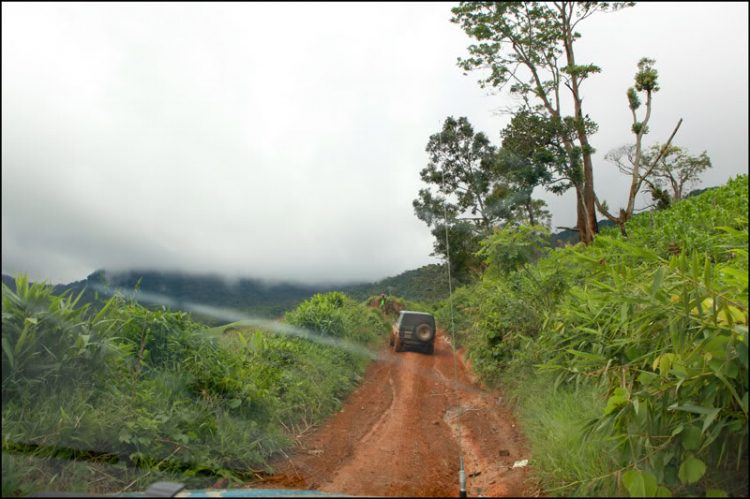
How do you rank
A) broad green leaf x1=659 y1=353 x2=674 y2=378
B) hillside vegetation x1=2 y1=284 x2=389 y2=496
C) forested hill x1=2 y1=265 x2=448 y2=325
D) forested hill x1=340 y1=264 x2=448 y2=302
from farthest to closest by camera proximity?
forested hill x1=340 y1=264 x2=448 y2=302 < forested hill x1=2 y1=265 x2=448 y2=325 < hillside vegetation x1=2 y1=284 x2=389 y2=496 < broad green leaf x1=659 y1=353 x2=674 y2=378

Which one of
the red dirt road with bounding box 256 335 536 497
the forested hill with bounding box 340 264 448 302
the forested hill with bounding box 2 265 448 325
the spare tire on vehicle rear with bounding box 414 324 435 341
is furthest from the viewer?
the spare tire on vehicle rear with bounding box 414 324 435 341

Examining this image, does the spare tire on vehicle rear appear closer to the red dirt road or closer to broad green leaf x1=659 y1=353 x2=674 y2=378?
the red dirt road

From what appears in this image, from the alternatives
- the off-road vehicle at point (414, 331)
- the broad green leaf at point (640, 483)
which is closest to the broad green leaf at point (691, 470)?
the broad green leaf at point (640, 483)

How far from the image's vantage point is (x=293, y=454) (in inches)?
171

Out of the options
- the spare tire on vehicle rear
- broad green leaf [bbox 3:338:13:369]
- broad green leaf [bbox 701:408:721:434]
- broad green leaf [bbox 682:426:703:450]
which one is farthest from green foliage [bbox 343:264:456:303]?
broad green leaf [bbox 3:338:13:369]

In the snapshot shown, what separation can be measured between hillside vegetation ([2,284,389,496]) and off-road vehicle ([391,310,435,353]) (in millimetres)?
2386

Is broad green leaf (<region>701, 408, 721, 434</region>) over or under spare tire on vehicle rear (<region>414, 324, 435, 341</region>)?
over

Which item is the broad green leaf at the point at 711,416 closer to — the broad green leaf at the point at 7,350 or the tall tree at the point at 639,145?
the broad green leaf at the point at 7,350

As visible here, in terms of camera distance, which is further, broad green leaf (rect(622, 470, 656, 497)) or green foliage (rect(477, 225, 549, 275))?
green foliage (rect(477, 225, 549, 275))

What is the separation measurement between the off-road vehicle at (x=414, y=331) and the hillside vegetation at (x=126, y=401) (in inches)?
93.9

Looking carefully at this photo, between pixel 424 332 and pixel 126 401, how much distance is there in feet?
17.1

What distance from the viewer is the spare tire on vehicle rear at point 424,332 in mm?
7634

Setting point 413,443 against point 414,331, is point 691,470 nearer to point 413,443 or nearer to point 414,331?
point 413,443

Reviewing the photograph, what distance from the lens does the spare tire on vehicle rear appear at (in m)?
7.63
